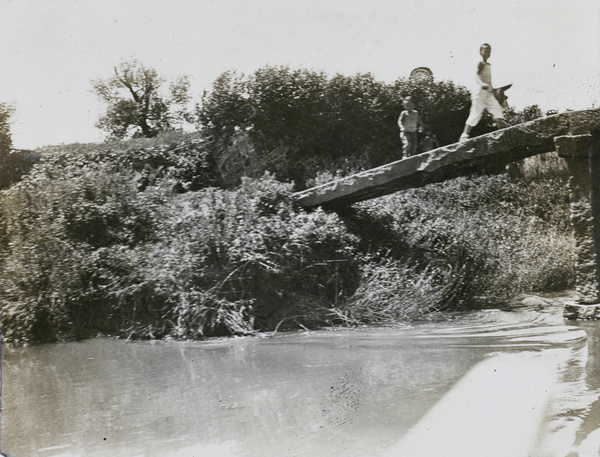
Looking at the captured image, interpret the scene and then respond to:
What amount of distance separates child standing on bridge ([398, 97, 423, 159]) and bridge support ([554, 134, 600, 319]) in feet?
4.06

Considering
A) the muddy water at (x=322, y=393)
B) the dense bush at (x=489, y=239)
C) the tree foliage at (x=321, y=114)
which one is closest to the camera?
the muddy water at (x=322, y=393)

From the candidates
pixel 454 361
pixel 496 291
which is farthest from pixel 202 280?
pixel 496 291

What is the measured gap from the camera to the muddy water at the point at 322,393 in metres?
3.82

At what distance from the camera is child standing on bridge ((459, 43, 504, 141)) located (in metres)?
4.53

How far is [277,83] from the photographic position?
15.8 feet

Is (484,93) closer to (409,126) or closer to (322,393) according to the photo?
(409,126)

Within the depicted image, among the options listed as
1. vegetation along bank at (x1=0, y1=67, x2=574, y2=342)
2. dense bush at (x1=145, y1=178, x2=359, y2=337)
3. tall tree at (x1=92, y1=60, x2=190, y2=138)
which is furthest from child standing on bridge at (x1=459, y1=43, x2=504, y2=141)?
tall tree at (x1=92, y1=60, x2=190, y2=138)

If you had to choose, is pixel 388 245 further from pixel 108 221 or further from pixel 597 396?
pixel 108 221

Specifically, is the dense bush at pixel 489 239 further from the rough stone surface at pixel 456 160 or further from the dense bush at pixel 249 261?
the dense bush at pixel 249 261

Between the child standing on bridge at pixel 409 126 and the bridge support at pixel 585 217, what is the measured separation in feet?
4.06

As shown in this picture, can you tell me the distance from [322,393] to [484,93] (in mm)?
3057

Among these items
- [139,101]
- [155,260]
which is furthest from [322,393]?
[139,101]

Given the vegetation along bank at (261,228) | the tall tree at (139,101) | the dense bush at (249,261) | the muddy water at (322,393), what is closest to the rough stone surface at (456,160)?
the vegetation along bank at (261,228)

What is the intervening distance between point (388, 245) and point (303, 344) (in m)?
1.33
